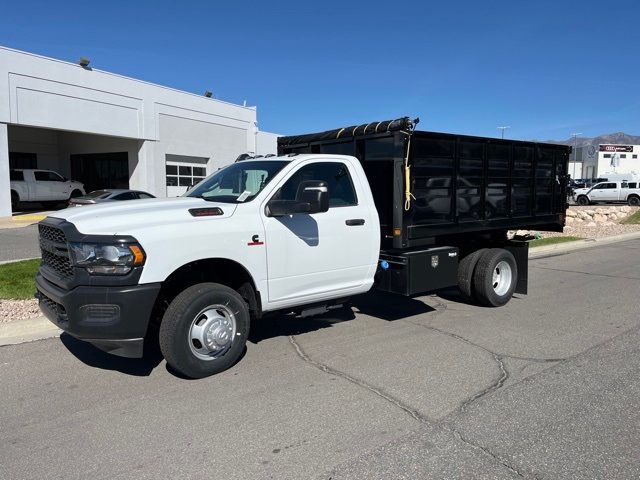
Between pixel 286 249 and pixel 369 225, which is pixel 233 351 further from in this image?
pixel 369 225

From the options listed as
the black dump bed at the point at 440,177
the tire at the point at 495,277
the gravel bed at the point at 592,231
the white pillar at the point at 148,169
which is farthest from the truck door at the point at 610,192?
the tire at the point at 495,277

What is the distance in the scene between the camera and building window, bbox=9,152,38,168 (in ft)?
83.9

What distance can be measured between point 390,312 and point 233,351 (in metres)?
3.02

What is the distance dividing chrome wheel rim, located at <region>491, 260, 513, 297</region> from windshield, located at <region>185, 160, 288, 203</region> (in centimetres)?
398

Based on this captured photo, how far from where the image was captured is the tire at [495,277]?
7.43 m

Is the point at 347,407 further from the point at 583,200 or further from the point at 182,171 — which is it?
the point at 583,200

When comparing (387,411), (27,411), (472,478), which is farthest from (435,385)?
(27,411)

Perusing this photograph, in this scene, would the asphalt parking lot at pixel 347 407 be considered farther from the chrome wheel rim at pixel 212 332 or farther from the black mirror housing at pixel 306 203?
the black mirror housing at pixel 306 203

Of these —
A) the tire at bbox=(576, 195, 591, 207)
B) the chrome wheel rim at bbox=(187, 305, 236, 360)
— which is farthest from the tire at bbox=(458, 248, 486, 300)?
the tire at bbox=(576, 195, 591, 207)

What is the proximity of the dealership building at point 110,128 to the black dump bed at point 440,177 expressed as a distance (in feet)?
54.1

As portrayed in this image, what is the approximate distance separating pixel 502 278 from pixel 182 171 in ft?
72.8

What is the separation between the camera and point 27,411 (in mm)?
4137

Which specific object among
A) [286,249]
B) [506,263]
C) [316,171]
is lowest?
[506,263]

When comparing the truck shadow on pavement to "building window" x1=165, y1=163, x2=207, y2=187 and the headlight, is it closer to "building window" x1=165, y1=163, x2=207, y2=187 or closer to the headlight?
the headlight
